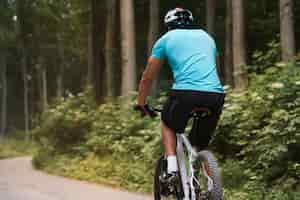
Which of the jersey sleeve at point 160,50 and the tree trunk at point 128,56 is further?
the tree trunk at point 128,56

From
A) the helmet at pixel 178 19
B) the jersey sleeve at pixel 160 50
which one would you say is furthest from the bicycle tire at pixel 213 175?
the helmet at pixel 178 19

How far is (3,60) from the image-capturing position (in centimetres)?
4784

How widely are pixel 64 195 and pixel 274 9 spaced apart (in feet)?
45.8

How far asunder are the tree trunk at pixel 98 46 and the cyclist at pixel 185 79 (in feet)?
45.4

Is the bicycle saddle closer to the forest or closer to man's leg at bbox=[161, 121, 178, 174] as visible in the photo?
man's leg at bbox=[161, 121, 178, 174]

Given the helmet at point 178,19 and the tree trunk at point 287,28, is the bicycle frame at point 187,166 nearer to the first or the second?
the helmet at point 178,19

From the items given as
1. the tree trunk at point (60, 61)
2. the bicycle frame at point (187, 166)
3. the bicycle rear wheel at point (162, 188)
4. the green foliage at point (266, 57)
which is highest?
the green foliage at point (266, 57)

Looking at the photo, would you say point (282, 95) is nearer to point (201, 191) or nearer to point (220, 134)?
point (220, 134)

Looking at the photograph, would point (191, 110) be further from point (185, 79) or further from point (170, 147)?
point (170, 147)

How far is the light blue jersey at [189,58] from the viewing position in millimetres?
4598

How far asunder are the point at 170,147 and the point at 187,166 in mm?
232

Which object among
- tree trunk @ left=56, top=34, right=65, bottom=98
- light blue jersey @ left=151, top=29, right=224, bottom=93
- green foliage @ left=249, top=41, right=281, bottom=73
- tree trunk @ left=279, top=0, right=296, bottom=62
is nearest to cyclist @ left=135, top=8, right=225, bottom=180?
light blue jersey @ left=151, top=29, right=224, bottom=93

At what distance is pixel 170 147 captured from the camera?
4820 mm

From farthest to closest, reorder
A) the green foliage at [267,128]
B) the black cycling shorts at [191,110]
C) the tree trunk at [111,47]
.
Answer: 1. the tree trunk at [111,47]
2. the green foliage at [267,128]
3. the black cycling shorts at [191,110]
